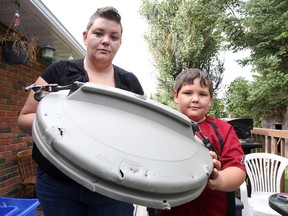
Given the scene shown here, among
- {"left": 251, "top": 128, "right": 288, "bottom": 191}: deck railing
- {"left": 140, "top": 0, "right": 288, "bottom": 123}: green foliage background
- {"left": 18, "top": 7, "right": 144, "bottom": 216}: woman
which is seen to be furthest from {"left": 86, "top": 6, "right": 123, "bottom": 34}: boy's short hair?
{"left": 140, "top": 0, "right": 288, "bottom": 123}: green foliage background

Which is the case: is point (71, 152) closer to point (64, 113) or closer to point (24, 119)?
point (64, 113)

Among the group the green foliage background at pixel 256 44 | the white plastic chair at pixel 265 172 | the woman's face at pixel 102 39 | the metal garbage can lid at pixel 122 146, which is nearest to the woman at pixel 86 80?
the woman's face at pixel 102 39

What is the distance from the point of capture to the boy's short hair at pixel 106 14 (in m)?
1.20

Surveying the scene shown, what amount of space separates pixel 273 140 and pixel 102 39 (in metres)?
4.40

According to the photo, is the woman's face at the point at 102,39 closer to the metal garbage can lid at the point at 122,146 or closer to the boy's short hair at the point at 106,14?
the boy's short hair at the point at 106,14

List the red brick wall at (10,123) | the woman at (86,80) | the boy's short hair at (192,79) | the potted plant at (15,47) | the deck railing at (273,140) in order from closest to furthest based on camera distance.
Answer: the woman at (86,80) < the boy's short hair at (192,79) < the potted plant at (15,47) < the red brick wall at (10,123) < the deck railing at (273,140)

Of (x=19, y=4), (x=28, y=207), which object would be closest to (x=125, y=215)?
(x=28, y=207)

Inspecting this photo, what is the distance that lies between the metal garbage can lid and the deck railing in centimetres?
382

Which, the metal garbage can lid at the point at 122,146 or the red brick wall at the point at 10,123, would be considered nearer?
the metal garbage can lid at the point at 122,146

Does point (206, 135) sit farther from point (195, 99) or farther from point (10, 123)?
point (10, 123)

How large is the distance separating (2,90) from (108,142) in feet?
11.8

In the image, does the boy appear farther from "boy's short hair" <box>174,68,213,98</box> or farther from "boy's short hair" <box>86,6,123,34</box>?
"boy's short hair" <box>86,6,123,34</box>

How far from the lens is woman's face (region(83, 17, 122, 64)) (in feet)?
3.89

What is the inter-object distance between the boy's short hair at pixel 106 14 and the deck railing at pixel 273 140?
12.3 feet
